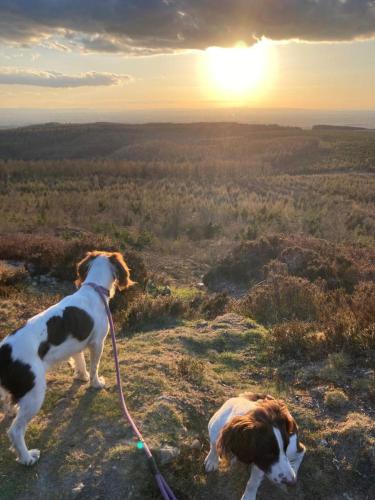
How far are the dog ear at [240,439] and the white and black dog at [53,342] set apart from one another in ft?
5.36

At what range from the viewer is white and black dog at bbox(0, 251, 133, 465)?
362cm

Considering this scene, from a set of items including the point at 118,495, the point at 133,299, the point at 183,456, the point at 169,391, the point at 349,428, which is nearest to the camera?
the point at 118,495

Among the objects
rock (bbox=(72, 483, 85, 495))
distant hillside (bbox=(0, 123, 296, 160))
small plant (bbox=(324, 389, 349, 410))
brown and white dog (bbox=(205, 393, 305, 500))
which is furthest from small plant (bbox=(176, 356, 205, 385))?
distant hillside (bbox=(0, 123, 296, 160))

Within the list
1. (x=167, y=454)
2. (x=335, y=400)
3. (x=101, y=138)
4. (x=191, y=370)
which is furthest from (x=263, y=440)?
(x=101, y=138)

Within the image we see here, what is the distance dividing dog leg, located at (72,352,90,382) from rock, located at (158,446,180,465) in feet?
4.77

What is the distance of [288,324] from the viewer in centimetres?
631

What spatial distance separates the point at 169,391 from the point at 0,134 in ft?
326

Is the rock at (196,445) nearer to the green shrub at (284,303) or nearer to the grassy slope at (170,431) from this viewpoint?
the grassy slope at (170,431)

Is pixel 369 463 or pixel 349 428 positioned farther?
pixel 349 428

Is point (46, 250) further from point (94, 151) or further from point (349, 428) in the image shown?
point (94, 151)

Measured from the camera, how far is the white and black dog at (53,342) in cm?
362

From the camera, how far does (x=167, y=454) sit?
387cm

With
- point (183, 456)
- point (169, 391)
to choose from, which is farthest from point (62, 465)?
point (169, 391)

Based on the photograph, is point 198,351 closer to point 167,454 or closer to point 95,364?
point 95,364
